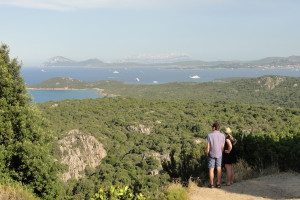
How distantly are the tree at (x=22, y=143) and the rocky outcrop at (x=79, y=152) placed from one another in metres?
31.7

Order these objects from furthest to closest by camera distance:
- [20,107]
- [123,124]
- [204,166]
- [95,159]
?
[123,124], [95,159], [20,107], [204,166]

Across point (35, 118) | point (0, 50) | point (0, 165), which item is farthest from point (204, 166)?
point (0, 50)

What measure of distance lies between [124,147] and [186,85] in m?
123

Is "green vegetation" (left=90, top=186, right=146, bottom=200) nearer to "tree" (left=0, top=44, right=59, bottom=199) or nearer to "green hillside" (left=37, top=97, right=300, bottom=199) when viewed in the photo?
"green hillside" (left=37, top=97, right=300, bottom=199)

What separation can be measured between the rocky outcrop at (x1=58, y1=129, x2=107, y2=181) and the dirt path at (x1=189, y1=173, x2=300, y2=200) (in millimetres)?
39782

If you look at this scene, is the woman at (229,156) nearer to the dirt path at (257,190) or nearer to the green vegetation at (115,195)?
the dirt path at (257,190)

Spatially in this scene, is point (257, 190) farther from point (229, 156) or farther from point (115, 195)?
point (115, 195)

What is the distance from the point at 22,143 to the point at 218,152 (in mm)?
10478

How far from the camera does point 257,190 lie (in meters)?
8.38

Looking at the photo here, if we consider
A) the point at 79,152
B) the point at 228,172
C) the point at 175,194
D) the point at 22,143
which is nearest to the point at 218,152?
the point at 228,172

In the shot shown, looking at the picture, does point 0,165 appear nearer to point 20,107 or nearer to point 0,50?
point 20,107

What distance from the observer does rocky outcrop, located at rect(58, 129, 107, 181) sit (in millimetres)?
46700

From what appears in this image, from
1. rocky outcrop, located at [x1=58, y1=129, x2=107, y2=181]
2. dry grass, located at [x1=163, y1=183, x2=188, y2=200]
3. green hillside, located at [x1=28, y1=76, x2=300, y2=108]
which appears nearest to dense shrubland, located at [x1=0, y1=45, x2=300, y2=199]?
dry grass, located at [x1=163, y1=183, x2=188, y2=200]

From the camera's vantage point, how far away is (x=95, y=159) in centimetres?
4966
